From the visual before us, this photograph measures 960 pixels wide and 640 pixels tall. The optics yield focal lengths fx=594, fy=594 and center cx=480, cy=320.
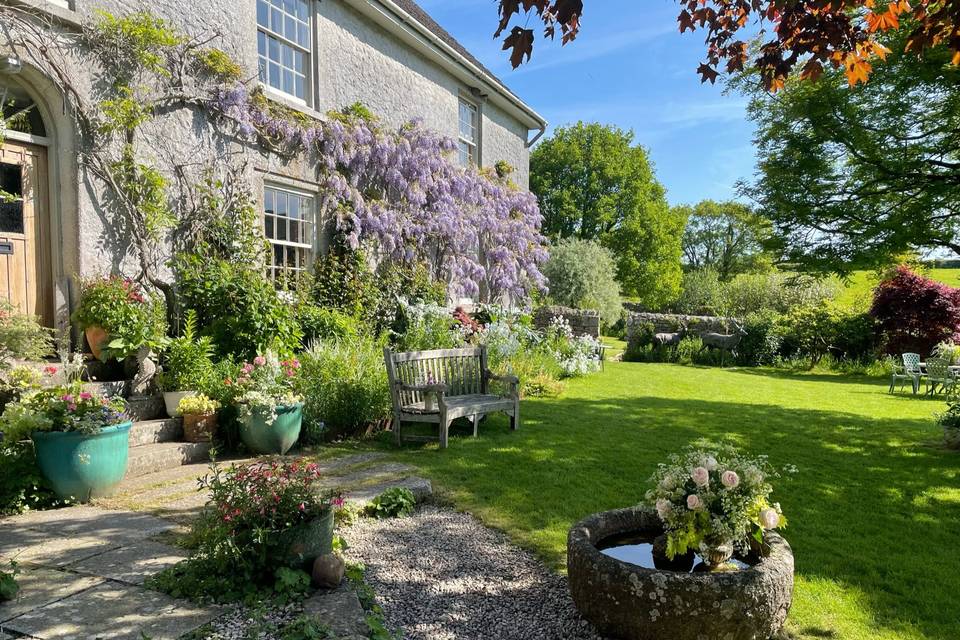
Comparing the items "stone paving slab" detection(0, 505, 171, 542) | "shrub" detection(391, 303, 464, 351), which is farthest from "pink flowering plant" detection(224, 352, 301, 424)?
"shrub" detection(391, 303, 464, 351)

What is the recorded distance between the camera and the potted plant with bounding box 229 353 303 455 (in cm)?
591

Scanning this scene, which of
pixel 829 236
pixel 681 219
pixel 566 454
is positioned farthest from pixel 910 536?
pixel 681 219

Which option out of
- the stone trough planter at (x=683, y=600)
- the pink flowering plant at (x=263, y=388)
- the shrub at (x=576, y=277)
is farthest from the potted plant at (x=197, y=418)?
the shrub at (x=576, y=277)

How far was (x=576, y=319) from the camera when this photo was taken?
54.4 feet

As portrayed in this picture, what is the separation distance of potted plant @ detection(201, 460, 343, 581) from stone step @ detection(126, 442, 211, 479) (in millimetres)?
2444

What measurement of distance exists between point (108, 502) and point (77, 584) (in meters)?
1.66

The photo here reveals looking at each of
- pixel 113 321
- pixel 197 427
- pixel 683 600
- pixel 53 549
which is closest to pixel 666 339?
pixel 197 427

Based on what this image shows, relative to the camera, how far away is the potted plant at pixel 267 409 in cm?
591

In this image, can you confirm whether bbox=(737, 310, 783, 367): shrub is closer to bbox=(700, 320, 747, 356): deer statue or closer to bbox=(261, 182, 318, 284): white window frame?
bbox=(700, 320, 747, 356): deer statue

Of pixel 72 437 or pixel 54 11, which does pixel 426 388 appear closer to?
pixel 72 437

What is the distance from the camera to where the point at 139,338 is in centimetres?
636

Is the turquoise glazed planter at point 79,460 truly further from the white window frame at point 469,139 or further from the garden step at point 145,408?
the white window frame at point 469,139

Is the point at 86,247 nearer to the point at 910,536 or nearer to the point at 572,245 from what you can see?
the point at 910,536

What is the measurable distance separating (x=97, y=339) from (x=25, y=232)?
1.40 m
